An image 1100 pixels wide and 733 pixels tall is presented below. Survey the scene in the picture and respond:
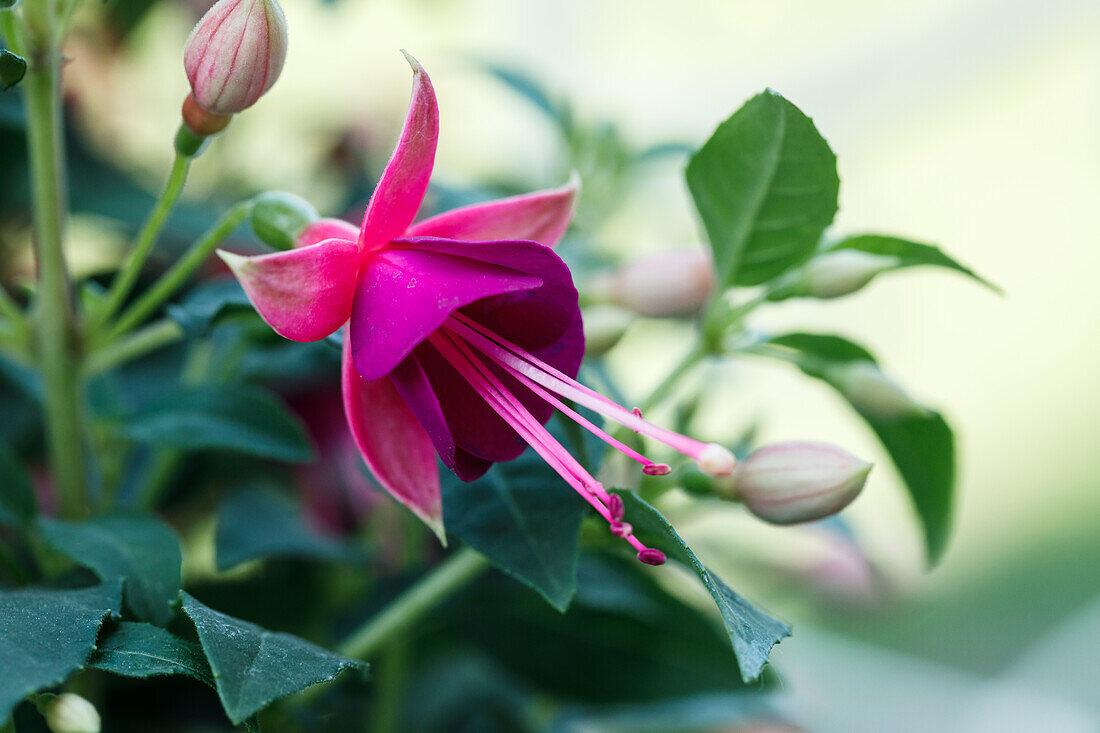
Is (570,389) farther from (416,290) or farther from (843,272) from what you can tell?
(843,272)

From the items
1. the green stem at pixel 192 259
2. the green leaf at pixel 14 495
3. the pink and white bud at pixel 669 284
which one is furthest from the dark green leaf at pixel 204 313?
the pink and white bud at pixel 669 284

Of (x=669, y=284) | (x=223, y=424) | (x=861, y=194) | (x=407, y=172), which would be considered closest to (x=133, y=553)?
(x=223, y=424)

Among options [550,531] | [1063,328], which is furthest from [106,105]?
[1063,328]

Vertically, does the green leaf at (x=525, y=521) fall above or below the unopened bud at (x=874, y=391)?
below

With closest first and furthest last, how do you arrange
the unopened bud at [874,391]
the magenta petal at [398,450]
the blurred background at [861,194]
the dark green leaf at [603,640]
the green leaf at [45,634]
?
1. the green leaf at [45,634]
2. the magenta petal at [398,450]
3. the unopened bud at [874,391]
4. the dark green leaf at [603,640]
5. the blurred background at [861,194]

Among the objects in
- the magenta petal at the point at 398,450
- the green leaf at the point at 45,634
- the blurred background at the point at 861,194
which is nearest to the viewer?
the green leaf at the point at 45,634

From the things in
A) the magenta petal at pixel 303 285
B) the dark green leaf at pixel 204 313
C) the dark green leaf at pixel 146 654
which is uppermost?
the magenta petal at pixel 303 285

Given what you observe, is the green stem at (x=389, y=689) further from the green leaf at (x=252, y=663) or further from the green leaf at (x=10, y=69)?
the green leaf at (x=10, y=69)

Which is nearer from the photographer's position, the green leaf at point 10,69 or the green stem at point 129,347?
the green leaf at point 10,69
